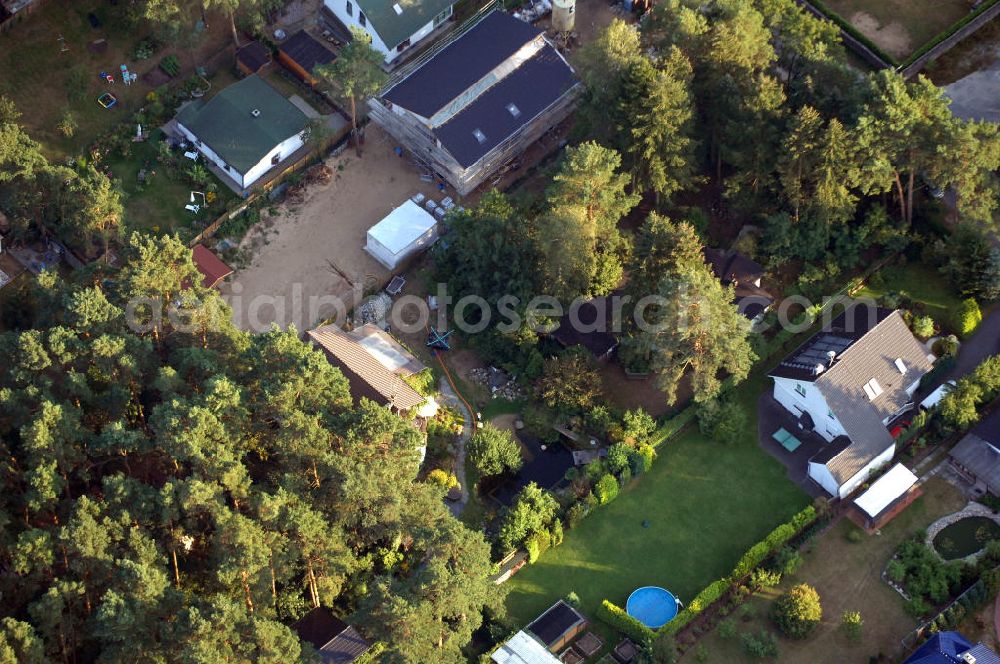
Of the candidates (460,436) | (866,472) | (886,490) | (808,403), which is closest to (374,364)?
(460,436)

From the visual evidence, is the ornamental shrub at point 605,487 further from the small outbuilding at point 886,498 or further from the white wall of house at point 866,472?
the small outbuilding at point 886,498

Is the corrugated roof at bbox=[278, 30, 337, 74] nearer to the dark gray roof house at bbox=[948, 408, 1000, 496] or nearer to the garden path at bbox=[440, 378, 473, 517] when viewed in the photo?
the garden path at bbox=[440, 378, 473, 517]

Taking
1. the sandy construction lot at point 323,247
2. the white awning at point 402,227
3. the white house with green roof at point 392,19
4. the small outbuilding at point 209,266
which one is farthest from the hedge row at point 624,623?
the white house with green roof at point 392,19

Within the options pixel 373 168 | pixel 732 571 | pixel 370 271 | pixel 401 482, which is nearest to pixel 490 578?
pixel 401 482

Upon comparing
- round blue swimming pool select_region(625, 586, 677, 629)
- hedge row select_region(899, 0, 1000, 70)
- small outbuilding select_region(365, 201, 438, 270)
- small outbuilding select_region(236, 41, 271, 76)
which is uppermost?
small outbuilding select_region(236, 41, 271, 76)

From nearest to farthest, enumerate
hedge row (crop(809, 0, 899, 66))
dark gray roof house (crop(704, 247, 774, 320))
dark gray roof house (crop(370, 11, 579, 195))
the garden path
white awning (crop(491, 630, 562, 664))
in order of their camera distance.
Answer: white awning (crop(491, 630, 562, 664)), the garden path, dark gray roof house (crop(704, 247, 774, 320)), dark gray roof house (crop(370, 11, 579, 195)), hedge row (crop(809, 0, 899, 66))

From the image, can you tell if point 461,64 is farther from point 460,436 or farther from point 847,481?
point 847,481

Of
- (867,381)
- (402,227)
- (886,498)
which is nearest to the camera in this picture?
(886,498)

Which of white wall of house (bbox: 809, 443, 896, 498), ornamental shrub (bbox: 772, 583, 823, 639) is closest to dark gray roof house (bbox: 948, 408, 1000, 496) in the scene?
white wall of house (bbox: 809, 443, 896, 498)
